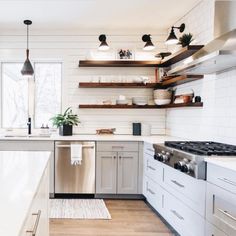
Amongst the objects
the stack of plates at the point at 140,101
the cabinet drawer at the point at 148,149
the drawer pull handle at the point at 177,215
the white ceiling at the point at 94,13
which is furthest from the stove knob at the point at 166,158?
the white ceiling at the point at 94,13

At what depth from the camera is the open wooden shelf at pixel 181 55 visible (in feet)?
11.0

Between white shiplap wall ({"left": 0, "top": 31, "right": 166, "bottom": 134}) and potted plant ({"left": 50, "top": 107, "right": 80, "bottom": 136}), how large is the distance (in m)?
0.26

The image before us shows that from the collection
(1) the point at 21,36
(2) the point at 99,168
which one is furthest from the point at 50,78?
(2) the point at 99,168

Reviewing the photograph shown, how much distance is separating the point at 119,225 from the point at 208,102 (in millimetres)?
1773

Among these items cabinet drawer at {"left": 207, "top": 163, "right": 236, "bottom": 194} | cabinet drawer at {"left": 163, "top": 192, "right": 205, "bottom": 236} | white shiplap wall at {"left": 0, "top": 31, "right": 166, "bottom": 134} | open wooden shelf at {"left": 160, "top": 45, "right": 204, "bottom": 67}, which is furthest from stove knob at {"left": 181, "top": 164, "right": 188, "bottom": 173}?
white shiplap wall at {"left": 0, "top": 31, "right": 166, "bottom": 134}

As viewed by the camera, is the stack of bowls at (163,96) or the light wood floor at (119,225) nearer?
the light wood floor at (119,225)

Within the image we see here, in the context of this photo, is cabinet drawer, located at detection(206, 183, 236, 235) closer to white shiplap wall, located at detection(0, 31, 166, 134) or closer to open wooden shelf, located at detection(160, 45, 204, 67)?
open wooden shelf, located at detection(160, 45, 204, 67)

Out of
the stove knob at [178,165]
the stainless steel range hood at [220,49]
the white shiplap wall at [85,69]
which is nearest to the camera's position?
the stainless steel range hood at [220,49]

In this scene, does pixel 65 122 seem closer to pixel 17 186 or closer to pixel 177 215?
pixel 177 215

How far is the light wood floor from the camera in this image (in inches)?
118

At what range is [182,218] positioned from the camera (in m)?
2.63

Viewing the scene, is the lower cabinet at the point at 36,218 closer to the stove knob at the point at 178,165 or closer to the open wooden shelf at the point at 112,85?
the stove knob at the point at 178,165

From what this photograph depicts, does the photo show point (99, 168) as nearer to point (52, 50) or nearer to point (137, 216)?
point (137, 216)

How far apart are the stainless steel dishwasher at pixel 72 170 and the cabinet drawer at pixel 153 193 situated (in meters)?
0.79
